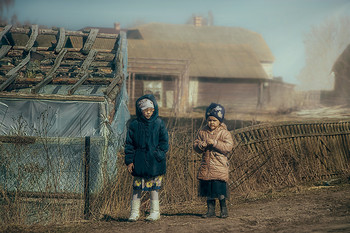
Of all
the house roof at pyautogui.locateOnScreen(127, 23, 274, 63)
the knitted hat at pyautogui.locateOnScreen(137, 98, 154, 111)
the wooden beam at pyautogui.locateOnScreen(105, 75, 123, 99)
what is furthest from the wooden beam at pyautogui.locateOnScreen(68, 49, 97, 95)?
the house roof at pyautogui.locateOnScreen(127, 23, 274, 63)

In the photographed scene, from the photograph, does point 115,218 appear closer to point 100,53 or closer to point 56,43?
point 100,53

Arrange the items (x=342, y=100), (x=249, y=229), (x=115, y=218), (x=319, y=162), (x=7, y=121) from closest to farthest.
→ (x=249, y=229), (x=115, y=218), (x=319, y=162), (x=7, y=121), (x=342, y=100)

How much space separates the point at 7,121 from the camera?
29.2ft

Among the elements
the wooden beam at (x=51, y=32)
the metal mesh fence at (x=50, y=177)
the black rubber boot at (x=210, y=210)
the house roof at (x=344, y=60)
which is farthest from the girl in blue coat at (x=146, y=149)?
the house roof at (x=344, y=60)

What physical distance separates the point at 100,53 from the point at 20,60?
202 cm

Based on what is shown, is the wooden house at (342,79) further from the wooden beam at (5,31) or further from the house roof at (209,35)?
the wooden beam at (5,31)

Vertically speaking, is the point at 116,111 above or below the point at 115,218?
above

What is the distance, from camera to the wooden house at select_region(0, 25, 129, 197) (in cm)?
651

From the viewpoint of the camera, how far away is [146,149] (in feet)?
16.6

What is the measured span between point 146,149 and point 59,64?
6.06m

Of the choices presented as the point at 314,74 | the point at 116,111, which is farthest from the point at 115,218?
the point at 314,74

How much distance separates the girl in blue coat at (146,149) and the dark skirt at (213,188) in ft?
1.87

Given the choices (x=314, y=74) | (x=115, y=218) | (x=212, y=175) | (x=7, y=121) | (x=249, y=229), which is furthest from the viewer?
(x=314, y=74)

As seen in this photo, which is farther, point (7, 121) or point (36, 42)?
point (36, 42)
